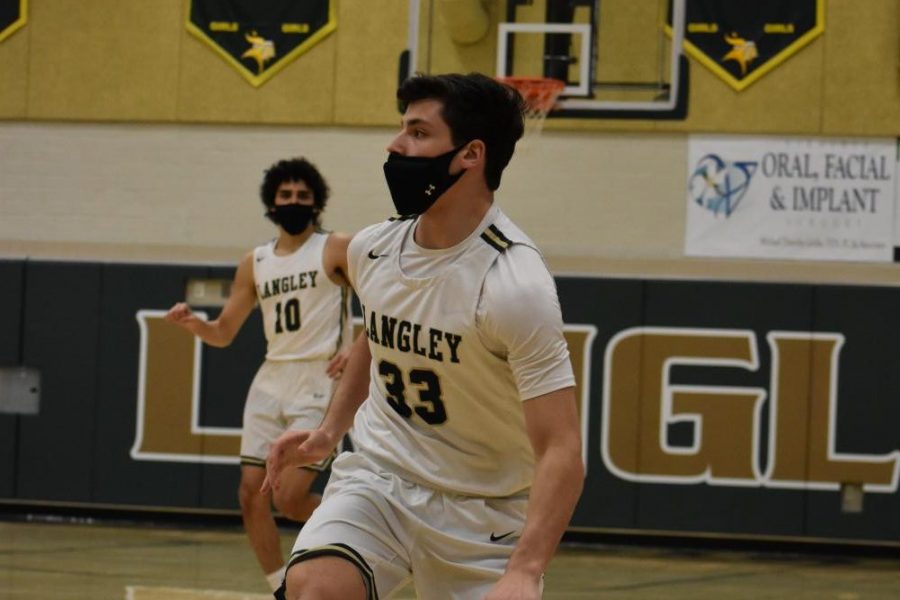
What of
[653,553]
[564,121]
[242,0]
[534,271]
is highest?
[242,0]

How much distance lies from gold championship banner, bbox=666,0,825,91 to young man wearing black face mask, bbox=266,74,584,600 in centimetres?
754

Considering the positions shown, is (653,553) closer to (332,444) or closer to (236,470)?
(236,470)

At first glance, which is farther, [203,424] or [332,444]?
[203,424]

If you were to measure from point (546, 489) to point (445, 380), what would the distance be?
1.68ft

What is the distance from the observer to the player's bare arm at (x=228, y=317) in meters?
6.86

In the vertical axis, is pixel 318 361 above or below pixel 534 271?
below

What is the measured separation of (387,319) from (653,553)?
7.34m

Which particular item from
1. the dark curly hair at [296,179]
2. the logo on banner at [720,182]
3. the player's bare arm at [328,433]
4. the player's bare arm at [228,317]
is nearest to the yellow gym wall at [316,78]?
the logo on banner at [720,182]

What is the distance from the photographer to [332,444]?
150 inches

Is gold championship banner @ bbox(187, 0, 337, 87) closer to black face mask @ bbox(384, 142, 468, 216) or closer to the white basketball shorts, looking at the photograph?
black face mask @ bbox(384, 142, 468, 216)

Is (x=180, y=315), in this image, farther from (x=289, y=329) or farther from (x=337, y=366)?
(x=289, y=329)

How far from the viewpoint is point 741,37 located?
10844 millimetres

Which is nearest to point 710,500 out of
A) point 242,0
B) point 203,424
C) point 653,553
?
point 653,553

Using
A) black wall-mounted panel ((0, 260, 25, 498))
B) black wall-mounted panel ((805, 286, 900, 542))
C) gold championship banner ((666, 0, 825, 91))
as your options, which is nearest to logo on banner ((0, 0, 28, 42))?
black wall-mounted panel ((0, 260, 25, 498))
